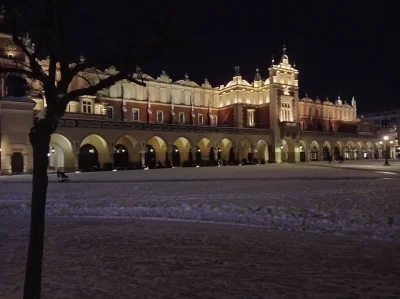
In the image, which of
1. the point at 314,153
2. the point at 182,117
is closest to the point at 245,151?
the point at 182,117

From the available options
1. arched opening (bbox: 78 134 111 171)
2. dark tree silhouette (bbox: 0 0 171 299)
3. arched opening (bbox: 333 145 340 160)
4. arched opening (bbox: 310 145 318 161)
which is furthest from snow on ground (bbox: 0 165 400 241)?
arched opening (bbox: 333 145 340 160)

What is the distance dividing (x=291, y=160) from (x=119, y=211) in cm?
5762

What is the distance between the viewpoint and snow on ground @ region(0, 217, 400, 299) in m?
5.74

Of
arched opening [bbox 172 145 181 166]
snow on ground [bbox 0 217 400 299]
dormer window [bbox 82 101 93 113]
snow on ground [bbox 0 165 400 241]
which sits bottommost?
snow on ground [bbox 0 217 400 299]

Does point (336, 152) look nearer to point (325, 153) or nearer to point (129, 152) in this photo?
point (325, 153)

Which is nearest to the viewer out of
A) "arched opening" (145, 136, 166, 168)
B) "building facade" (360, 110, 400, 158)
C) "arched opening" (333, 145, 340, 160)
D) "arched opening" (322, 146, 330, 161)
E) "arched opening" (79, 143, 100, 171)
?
"arched opening" (79, 143, 100, 171)

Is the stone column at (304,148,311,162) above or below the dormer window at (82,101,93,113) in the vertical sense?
below

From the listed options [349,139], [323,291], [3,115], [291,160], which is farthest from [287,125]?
[323,291]

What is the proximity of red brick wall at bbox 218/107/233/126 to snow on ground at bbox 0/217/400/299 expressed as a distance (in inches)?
2322

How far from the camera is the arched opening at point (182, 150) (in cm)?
5641

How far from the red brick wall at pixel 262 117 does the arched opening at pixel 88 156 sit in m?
31.9

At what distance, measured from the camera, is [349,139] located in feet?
264

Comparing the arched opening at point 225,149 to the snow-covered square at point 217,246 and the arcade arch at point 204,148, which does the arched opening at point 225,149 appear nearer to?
the arcade arch at point 204,148

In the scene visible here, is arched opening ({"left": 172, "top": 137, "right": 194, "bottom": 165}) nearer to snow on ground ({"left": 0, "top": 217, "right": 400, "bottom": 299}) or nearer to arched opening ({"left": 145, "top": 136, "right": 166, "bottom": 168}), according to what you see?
arched opening ({"left": 145, "top": 136, "right": 166, "bottom": 168})
